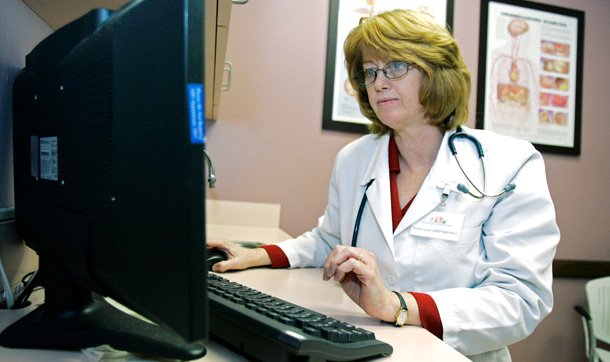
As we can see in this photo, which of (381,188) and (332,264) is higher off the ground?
(381,188)

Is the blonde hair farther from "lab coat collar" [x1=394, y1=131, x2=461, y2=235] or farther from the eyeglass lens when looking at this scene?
"lab coat collar" [x1=394, y1=131, x2=461, y2=235]

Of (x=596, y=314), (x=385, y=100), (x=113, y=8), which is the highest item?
(x=113, y=8)

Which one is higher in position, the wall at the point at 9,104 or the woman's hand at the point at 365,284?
the wall at the point at 9,104

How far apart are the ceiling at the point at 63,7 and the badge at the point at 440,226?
80 cm

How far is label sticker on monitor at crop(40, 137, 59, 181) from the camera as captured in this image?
0.56 metres

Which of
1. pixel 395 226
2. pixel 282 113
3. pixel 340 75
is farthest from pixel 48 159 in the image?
pixel 340 75

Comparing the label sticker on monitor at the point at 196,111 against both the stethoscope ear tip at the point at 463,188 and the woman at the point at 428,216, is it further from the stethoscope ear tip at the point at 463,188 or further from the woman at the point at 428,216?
the stethoscope ear tip at the point at 463,188

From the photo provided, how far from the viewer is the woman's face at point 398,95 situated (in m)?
1.18

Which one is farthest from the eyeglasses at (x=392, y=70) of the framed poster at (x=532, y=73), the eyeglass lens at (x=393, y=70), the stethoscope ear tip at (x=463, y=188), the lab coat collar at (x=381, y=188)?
the framed poster at (x=532, y=73)

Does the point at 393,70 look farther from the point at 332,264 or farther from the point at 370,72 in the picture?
the point at 332,264

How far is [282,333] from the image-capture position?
0.50 metres

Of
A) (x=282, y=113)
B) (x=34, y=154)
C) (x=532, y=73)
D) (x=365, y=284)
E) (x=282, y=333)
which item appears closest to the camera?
(x=282, y=333)

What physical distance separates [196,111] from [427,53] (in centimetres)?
94

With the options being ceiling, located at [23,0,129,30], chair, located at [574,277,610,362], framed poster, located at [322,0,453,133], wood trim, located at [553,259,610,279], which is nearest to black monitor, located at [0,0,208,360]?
ceiling, located at [23,0,129,30]
